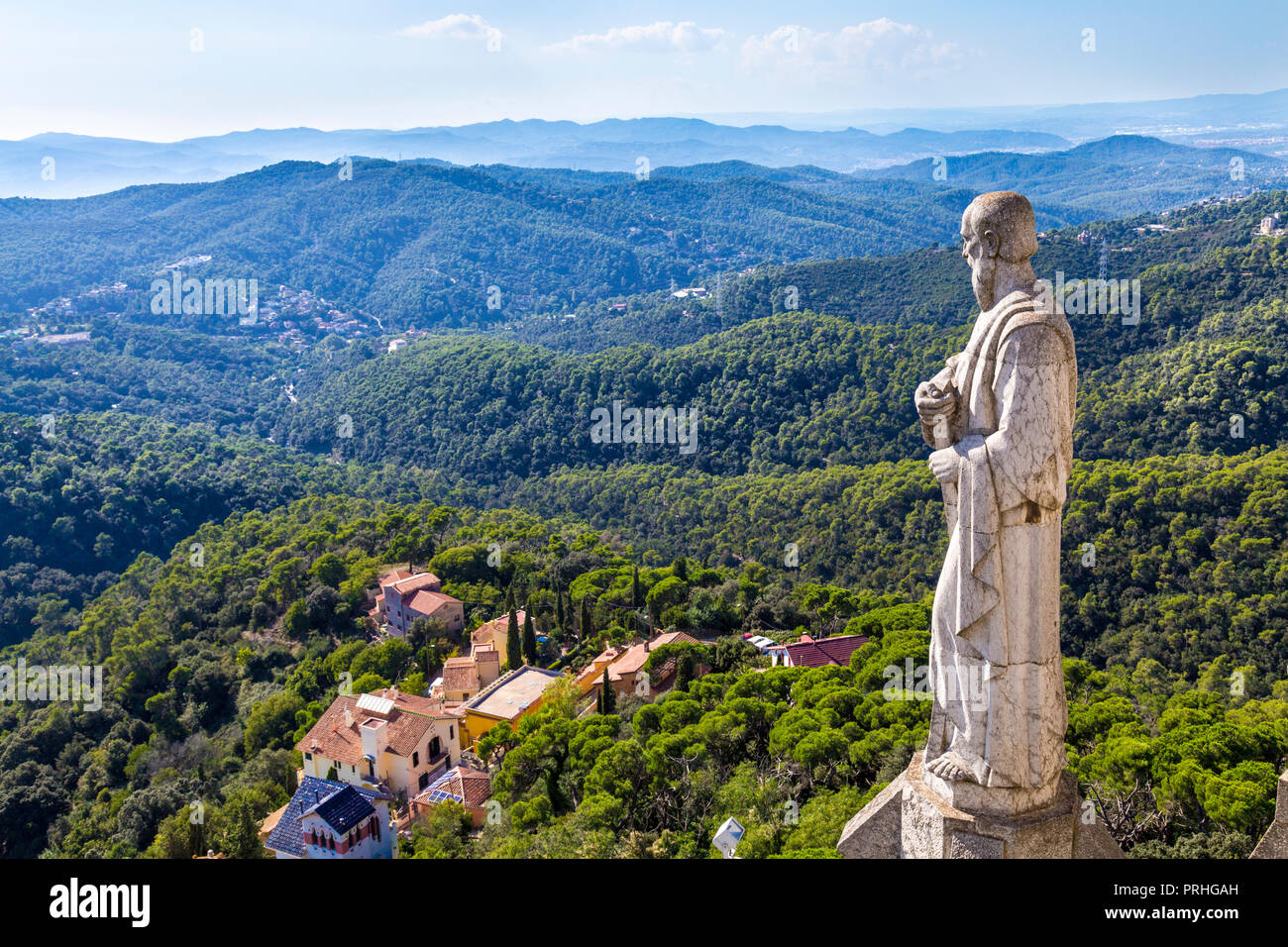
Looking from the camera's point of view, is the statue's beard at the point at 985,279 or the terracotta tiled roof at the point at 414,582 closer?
the statue's beard at the point at 985,279

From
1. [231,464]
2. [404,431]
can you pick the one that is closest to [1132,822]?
[231,464]

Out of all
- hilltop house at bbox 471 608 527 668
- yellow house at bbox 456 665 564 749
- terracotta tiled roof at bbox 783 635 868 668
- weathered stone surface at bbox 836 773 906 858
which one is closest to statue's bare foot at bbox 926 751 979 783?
weathered stone surface at bbox 836 773 906 858

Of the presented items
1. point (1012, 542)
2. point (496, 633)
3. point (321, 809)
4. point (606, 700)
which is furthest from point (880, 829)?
point (496, 633)

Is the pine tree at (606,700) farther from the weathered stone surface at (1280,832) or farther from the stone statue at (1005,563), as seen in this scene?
the stone statue at (1005,563)

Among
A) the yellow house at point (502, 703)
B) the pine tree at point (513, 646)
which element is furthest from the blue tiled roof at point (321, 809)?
the pine tree at point (513, 646)
